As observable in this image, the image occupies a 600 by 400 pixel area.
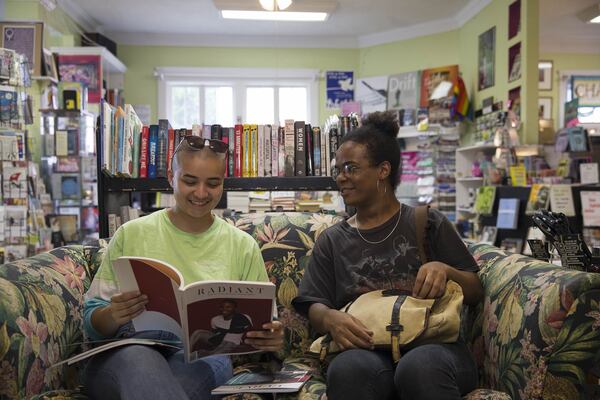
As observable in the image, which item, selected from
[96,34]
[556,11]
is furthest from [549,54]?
[96,34]

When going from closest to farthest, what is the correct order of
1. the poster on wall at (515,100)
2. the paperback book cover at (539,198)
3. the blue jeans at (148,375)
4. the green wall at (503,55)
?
the blue jeans at (148,375), the paperback book cover at (539,198), the green wall at (503,55), the poster on wall at (515,100)

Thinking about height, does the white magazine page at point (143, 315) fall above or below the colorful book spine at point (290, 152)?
below

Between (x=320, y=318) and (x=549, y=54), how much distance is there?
7.82m

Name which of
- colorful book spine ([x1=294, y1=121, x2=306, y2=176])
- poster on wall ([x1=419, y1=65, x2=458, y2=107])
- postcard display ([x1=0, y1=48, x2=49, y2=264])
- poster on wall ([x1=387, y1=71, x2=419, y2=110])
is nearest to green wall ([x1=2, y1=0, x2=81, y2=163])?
postcard display ([x1=0, y1=48, x2=49, y2=264])

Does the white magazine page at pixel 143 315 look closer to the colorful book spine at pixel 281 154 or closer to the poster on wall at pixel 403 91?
the colorful book spine at pixel 281 154

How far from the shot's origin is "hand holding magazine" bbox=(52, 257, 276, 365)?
1312 mm

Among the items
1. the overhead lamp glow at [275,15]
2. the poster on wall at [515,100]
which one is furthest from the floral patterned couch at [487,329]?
the overhead lamp glow at [275,15]

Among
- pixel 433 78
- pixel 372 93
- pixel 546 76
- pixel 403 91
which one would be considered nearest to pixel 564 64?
pixel 546 76

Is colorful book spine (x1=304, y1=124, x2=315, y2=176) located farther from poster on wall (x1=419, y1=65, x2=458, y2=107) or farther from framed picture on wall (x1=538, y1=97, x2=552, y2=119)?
framed picture on wall (x1=538, y1=97, x2=552, y2=119)

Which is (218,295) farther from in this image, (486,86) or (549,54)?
(549,54)

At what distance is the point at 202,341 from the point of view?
1.42 m

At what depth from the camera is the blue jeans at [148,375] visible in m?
1.31

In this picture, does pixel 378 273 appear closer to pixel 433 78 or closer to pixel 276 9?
pixel 276 9

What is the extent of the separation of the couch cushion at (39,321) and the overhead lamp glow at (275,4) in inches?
172
